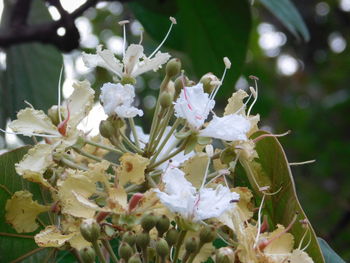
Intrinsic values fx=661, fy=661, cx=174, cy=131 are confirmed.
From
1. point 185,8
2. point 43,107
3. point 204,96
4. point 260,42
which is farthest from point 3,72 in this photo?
point 260,42

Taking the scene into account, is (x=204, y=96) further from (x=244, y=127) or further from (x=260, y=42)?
(x=260, y=42)

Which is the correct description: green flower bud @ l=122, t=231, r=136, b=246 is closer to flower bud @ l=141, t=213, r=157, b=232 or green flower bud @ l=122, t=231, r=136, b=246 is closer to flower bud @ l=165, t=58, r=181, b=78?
flower bud @ l=141, t=213, r=157, b=232

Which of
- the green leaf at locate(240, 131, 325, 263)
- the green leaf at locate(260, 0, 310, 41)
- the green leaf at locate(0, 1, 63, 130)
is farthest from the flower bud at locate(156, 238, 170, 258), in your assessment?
the green leaf at locate(0, 1, 63, 130)

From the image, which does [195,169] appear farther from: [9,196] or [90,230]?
[9,196]

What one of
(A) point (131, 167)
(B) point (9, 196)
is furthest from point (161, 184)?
(B) point (9, 196)

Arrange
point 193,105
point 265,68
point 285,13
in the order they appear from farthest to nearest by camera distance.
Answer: point 265,68, point 285,13, point 193,105

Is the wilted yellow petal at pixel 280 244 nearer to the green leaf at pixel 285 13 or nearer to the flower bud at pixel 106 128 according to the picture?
the flower bud at pixel 106 128
